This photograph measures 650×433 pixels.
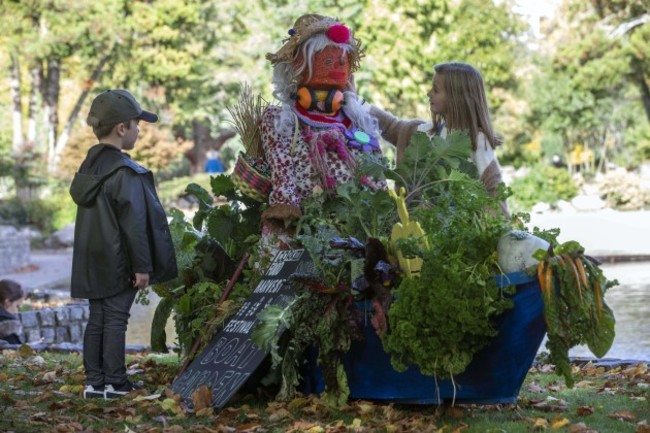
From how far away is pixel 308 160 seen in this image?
6.16m

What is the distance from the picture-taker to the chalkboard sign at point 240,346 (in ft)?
17.9

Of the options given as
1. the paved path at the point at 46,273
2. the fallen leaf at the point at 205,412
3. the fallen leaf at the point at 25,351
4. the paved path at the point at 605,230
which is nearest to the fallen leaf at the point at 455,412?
the fallen leaf at the point at 205,412

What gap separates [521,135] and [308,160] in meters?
44.7

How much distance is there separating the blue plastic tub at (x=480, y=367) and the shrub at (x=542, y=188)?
1080 inches

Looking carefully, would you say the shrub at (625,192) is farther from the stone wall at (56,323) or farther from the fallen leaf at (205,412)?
the fallen leaf at (205,412)

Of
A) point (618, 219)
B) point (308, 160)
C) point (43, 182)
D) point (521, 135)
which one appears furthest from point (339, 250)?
point (521, 135)

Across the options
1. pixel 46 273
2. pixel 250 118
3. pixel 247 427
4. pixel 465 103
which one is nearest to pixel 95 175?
pixel 250 118

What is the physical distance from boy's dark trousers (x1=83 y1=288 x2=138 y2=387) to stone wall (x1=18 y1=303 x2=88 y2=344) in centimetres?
466

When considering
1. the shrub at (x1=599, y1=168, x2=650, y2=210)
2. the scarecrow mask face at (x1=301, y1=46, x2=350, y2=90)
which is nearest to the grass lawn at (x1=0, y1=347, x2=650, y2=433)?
the scarecrow mask face at (x1=301, y1=46, x2=350, y2=90)

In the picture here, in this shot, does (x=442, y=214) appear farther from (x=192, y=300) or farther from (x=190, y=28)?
(x=190, y=28)

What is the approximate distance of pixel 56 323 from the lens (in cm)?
1088

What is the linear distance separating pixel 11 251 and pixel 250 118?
16033 millimetres

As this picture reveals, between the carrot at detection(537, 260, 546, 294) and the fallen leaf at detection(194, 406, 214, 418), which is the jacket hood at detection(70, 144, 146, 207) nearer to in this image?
the fallen leaf at detection(194, 406, 214, 418)

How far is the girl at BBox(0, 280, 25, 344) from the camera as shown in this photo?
951 cm
